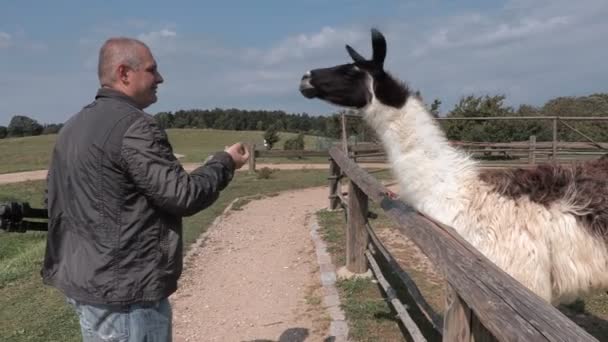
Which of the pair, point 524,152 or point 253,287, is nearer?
point 253,287

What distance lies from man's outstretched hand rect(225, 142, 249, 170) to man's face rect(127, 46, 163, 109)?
1.39 feet

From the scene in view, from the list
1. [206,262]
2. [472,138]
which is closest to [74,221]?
[206,262]

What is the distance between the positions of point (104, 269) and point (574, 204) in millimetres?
2625

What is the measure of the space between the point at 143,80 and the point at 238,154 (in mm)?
524

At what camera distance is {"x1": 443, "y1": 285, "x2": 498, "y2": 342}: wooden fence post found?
2158 millimetres

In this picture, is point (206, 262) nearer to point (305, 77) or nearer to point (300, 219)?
point (300, 219)

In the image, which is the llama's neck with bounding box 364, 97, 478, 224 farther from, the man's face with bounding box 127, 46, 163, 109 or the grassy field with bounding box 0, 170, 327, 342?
the grassy field with bounding box 0, 170, 327, 342

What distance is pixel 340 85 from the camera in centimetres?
374

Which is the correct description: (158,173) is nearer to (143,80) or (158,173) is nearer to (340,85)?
(143,80)

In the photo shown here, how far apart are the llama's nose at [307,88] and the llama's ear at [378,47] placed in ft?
1.73

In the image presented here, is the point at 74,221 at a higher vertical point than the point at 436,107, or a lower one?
lower

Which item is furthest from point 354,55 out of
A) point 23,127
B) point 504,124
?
point 23,127

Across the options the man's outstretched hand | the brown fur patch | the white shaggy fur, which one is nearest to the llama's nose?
the white shaggy fur

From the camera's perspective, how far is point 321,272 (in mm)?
6508
